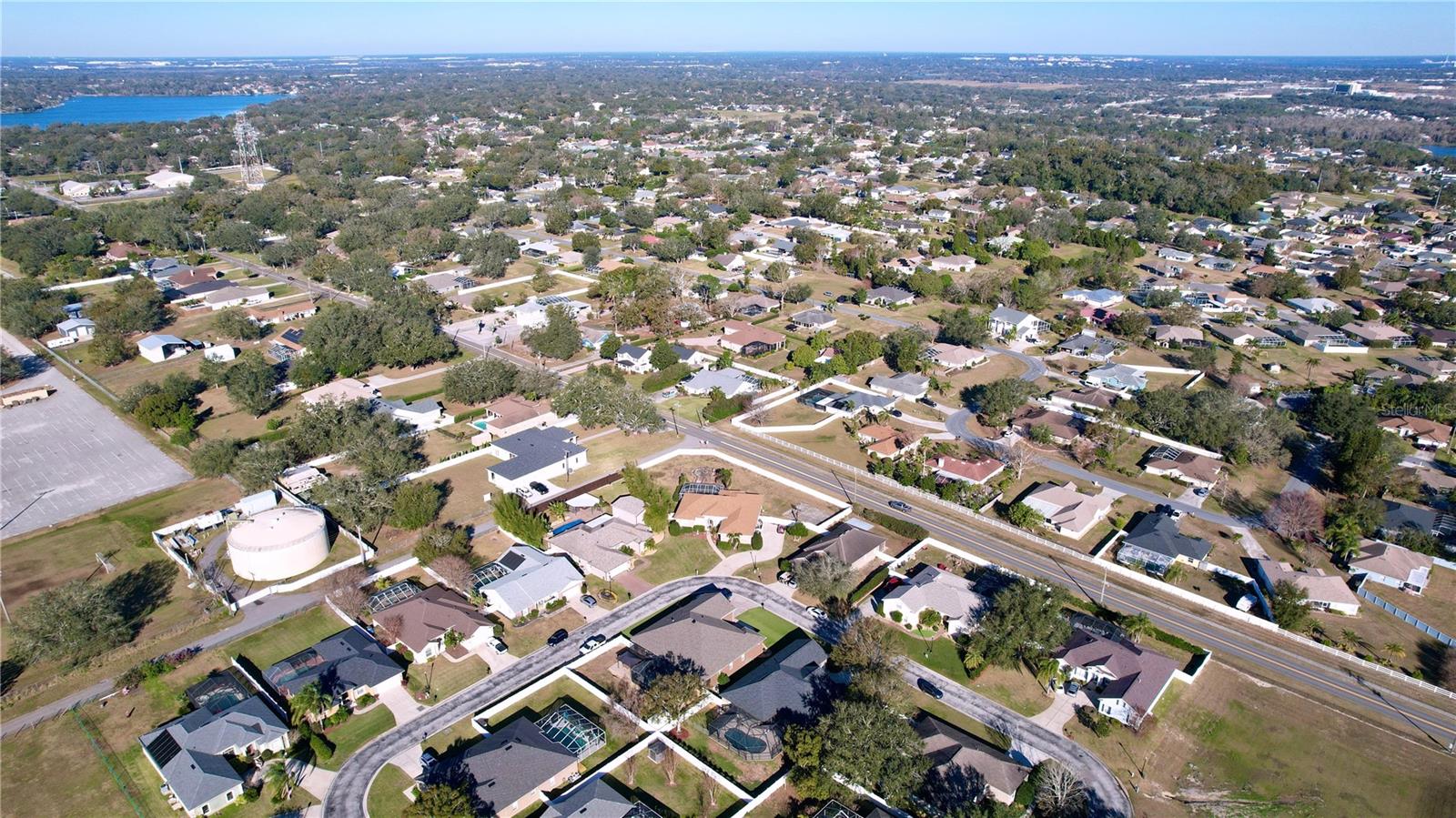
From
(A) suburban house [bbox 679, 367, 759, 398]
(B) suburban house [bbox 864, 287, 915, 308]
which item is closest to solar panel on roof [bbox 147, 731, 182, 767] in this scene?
(A) suburban house [bbox 679, 367, 759, 398]

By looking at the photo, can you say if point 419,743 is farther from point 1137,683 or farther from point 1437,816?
point 1437,816

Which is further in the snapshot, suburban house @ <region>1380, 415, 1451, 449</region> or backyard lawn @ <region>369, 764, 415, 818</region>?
suburban house @ <region>1380, 415, 1451, 449</region>

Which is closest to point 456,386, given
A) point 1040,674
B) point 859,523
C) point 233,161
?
point 859,523

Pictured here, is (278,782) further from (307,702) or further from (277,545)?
(277,545)

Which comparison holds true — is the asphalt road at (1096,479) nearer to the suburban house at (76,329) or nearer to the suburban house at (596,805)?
the suburban house at (596,805)

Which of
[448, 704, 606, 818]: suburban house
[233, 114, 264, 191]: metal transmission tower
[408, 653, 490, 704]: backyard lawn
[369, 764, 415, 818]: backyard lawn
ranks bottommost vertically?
[408, 653, 490, 704]: backyard lawn

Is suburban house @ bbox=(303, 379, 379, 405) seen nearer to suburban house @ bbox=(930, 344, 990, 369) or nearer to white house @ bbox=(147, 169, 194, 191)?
suburban house @ bbox=(930, 344, 990, 369)

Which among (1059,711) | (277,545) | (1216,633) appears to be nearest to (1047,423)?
(1216,633)

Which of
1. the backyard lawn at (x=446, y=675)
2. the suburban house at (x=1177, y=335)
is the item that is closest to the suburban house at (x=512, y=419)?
the backyard lawn at (x=446, y=675)
